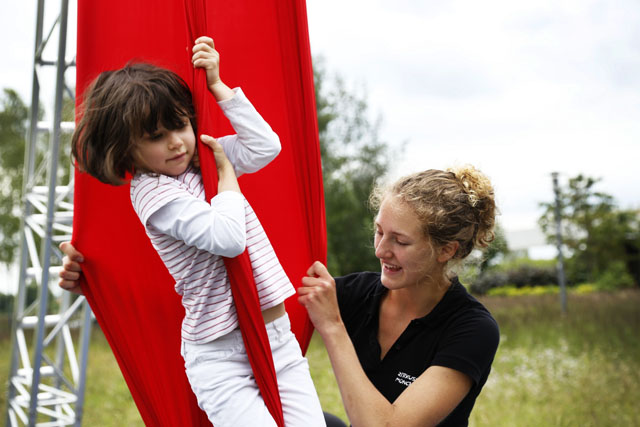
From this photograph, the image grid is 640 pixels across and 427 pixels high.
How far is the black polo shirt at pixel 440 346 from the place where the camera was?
4.66ft

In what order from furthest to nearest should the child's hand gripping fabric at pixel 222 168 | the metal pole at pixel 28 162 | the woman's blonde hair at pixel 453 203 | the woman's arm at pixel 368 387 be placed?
the metal pole at pixel 28 162 → the woman's blonde hair at pixel 453 203 → the woman's arm at pixel 368 387 → the child's hand gripping fabric at pixel 222 168

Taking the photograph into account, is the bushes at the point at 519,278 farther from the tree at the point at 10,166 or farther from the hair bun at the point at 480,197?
the hair bun at the point at 480,197

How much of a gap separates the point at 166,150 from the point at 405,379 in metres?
0.83

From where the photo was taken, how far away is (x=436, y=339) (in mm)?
1512

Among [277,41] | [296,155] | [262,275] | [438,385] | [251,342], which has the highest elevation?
[277,41]

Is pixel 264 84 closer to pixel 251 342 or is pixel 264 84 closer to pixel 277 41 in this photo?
pixel 277 41

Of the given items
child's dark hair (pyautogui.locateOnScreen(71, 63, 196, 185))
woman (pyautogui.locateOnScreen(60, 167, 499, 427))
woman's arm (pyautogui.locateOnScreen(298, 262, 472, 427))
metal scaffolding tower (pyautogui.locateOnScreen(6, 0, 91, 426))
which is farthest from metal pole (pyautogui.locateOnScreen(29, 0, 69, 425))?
woman's arm (pyautogui.locateOnScreen(298, 262, 472, 427))

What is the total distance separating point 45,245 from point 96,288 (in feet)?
5.85

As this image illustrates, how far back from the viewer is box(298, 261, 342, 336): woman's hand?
1.40 meters

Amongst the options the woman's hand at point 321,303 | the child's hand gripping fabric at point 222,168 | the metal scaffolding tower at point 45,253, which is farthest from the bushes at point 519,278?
the child's hand gripping fabric at point 222,168

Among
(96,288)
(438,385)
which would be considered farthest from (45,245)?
(438,385)

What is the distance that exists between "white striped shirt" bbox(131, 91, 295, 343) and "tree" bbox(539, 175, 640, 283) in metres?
12.4

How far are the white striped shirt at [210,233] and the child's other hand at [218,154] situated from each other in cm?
6

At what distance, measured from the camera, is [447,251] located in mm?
1509
